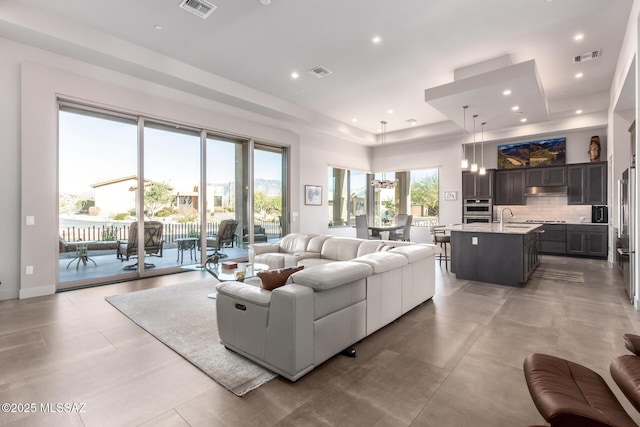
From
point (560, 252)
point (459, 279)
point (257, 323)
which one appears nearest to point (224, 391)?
point (257, 323)

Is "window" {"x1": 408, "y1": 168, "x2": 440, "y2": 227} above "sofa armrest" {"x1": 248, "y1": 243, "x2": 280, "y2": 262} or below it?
above

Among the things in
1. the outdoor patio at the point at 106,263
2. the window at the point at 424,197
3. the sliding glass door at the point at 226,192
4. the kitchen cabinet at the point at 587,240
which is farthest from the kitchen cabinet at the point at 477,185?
the outdoor patio at the point at 106,263

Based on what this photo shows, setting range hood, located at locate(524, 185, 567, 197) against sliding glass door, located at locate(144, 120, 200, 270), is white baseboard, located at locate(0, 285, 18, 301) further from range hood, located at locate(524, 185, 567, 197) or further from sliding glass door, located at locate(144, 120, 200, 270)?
range hood, located at locate(524, 185, 567, 197)

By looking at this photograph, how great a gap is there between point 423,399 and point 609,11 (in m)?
5.18

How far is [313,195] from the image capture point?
9.28 m

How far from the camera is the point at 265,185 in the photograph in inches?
316

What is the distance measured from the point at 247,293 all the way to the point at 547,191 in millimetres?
9002

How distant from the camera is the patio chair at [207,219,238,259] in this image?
6.84m

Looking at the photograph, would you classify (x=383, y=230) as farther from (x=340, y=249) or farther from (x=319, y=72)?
(x=319, y=72)

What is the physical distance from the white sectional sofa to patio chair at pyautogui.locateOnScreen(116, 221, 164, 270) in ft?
12.6

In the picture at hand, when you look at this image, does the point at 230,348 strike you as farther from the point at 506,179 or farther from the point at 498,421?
the point at 506,179

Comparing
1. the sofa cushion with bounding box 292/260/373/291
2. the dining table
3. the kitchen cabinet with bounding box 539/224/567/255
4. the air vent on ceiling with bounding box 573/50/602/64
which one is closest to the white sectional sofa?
the sofa cushion with bounding box 292/260/373/291

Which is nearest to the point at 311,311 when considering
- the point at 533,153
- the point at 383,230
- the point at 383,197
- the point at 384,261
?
the point at 384,261

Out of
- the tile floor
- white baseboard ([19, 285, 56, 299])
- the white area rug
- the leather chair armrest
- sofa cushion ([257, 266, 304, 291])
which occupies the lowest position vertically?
the tile floor
